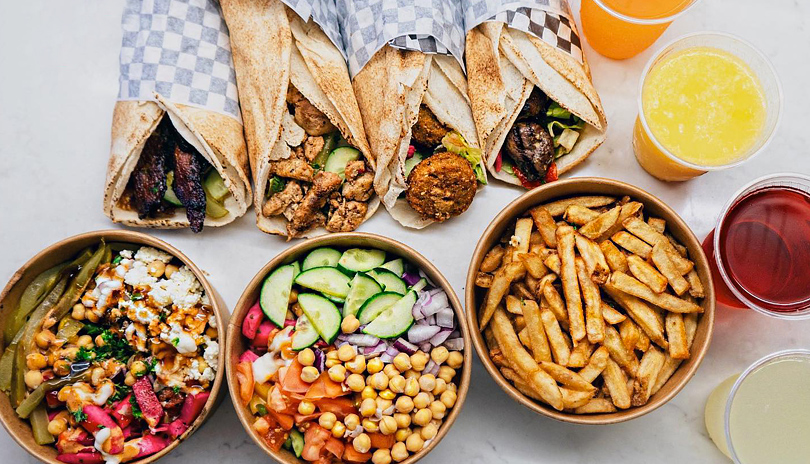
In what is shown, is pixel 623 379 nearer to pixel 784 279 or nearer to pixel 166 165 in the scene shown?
pixel 784 279

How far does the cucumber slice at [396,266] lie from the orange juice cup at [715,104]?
1185mm

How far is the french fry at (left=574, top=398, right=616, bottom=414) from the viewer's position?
2574 mm

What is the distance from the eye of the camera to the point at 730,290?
8.93ft

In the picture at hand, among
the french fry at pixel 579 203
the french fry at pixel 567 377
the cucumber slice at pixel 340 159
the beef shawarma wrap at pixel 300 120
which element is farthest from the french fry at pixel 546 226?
the cucumber slice at pixel 340 159

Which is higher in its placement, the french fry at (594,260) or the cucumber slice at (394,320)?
the french fry at (594,260)

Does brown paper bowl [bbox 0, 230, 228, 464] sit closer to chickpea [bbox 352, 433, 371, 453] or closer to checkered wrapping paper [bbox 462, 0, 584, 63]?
chickpea [bbox 352, 433, 371, 453]

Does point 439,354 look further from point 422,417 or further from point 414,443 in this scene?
point 414,443

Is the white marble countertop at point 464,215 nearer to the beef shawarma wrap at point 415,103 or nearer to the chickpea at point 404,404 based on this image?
the beef shawarma wrap at point 415,103

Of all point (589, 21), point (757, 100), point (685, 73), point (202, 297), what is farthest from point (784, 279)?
point (202, 297)

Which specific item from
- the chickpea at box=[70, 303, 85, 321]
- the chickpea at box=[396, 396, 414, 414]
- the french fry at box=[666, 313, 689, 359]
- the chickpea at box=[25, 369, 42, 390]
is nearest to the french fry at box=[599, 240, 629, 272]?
the french fry at box=[666, 313, 689, 359]

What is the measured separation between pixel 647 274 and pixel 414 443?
1.11m

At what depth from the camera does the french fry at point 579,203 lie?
2760 mm

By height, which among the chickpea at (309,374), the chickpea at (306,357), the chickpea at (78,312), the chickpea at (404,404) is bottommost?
the chickpea at (404,404)

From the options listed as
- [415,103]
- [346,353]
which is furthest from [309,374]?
[415,103]
